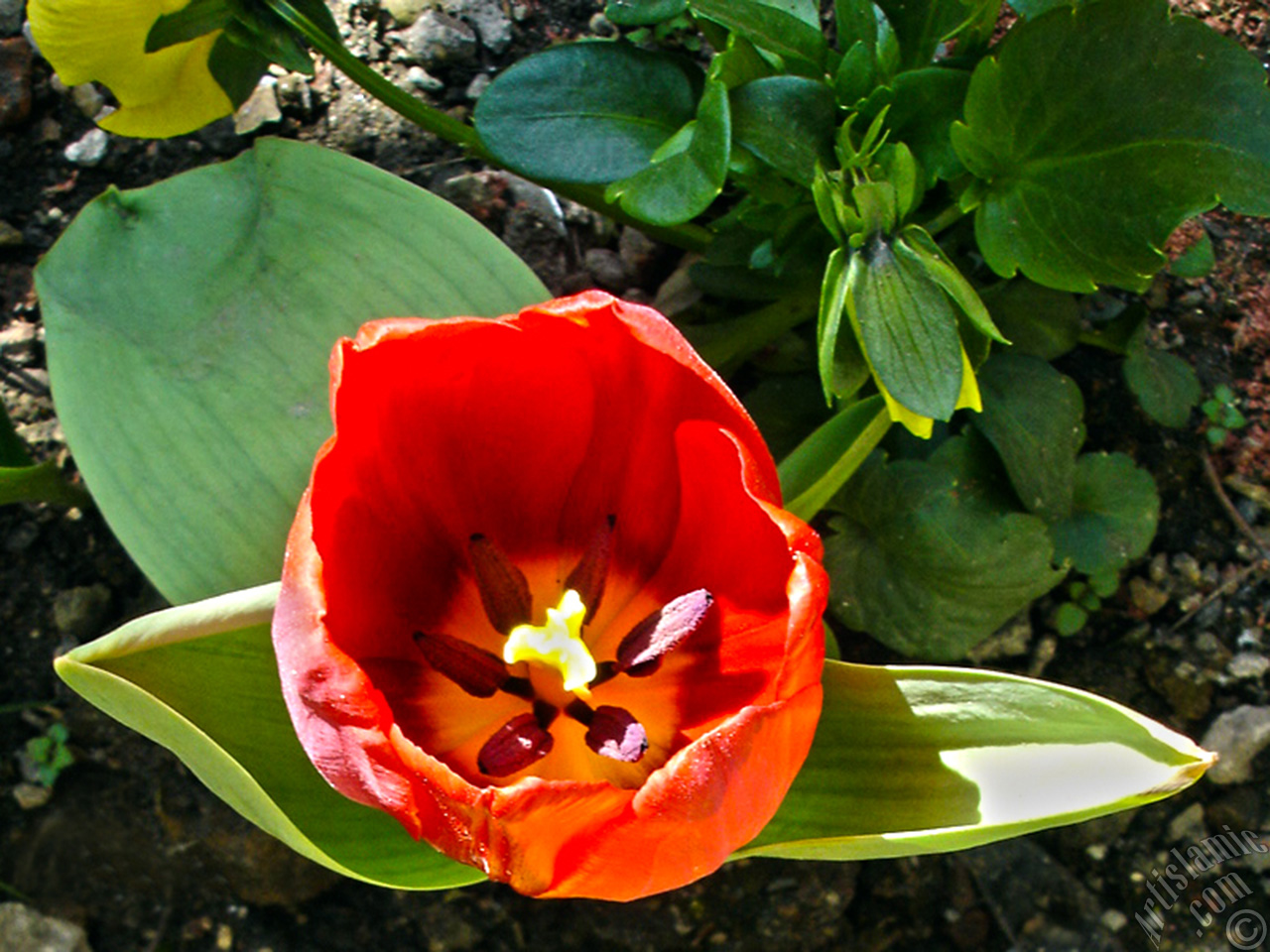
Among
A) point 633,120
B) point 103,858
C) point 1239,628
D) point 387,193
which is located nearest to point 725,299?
point 633,120

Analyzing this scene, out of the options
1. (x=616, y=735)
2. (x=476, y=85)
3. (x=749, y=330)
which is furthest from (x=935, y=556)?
(x=476, y=85)

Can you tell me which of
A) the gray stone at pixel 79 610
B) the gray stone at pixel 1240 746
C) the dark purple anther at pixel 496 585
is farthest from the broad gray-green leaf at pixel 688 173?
the gray stone at pixel 1240 746

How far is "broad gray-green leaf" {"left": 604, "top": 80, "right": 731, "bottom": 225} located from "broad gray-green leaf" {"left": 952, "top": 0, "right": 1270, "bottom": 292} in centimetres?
18

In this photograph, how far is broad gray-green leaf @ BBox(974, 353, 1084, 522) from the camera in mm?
1075

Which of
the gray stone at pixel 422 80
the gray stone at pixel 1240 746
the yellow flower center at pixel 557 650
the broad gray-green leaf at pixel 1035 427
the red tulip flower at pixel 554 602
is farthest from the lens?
the gray stone at pixel 422 80

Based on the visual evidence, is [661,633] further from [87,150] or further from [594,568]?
[87,150]

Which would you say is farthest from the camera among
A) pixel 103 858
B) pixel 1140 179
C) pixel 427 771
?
pixel 103 858

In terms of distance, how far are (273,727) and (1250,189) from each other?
764 millimetres

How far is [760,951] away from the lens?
1.18 metres

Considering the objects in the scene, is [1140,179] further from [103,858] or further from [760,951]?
[103,858]

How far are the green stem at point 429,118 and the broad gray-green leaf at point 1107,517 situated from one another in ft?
1.45

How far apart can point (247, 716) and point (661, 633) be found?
283 mm

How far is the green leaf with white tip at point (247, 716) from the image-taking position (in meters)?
0.71

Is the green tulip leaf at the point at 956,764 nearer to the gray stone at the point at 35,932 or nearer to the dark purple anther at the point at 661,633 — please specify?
the dark purple anther at the point at 661,633
